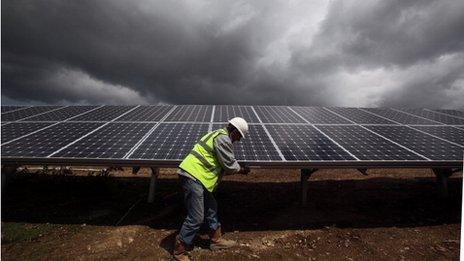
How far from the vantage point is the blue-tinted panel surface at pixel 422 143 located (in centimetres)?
722

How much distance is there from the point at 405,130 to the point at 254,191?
16.9ft

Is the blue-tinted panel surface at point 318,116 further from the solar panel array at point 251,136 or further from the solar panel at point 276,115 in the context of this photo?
the solar panel at point 276,115

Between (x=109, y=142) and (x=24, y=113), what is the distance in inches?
261

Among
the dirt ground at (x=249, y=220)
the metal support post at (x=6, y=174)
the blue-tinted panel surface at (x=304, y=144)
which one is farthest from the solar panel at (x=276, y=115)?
the metal support post at (x=6, y=174)

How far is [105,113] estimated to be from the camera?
A: 11.5 metres

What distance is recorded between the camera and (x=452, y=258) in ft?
18.9

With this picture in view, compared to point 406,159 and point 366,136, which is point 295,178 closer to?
point 366,136

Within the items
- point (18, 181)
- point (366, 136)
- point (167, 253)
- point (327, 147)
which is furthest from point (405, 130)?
point (18, 181)

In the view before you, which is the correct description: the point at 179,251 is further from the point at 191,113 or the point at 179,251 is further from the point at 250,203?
the point at 191,113

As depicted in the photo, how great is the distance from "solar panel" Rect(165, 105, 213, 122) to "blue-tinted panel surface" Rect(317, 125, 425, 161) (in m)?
3.97

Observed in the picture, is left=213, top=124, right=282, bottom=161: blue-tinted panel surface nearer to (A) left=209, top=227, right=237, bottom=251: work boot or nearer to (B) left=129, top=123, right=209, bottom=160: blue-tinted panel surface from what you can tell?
(B) left=129, top=123, right=209, bottom=160: blue-tinted panel surface

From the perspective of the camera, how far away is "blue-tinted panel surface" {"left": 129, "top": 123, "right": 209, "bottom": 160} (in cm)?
694

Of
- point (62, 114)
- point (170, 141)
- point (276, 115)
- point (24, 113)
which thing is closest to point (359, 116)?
point (276, 115)

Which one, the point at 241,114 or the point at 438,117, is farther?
the point at 438,117
